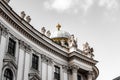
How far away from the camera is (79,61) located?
138ft

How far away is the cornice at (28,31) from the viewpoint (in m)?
32.1

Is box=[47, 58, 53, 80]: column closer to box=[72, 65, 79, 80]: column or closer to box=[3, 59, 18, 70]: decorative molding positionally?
box=[72, 65, 79, 80]: column

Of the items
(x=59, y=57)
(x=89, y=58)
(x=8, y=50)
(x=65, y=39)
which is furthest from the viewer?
(x=65, y=39)

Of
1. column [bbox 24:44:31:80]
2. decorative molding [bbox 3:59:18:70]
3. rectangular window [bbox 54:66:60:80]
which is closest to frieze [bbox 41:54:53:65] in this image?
rectangular window [bbox 54:66:60:80]

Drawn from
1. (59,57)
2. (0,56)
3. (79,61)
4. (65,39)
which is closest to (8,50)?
(0,56)

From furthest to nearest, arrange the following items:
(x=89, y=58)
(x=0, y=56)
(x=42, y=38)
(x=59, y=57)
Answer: (x=89, y=58), (x=59, y=57), (x=42, y=38), (x=0, y=56)

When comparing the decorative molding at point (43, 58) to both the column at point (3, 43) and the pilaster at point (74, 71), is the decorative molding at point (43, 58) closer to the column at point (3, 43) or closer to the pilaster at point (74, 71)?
the pilaster at point (74, 71)

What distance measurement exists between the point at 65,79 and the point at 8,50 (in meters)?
10.7

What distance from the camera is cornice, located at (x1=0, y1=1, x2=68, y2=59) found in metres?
32.1

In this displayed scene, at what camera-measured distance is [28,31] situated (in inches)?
1400

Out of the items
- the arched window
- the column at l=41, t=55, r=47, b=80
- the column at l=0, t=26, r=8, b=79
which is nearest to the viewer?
the column at l=0, t=26, r=8, b=79

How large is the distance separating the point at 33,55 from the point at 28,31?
3.02 metres

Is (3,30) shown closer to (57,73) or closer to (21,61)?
(21,61)

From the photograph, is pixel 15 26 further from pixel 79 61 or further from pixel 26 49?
pixel 79 61
